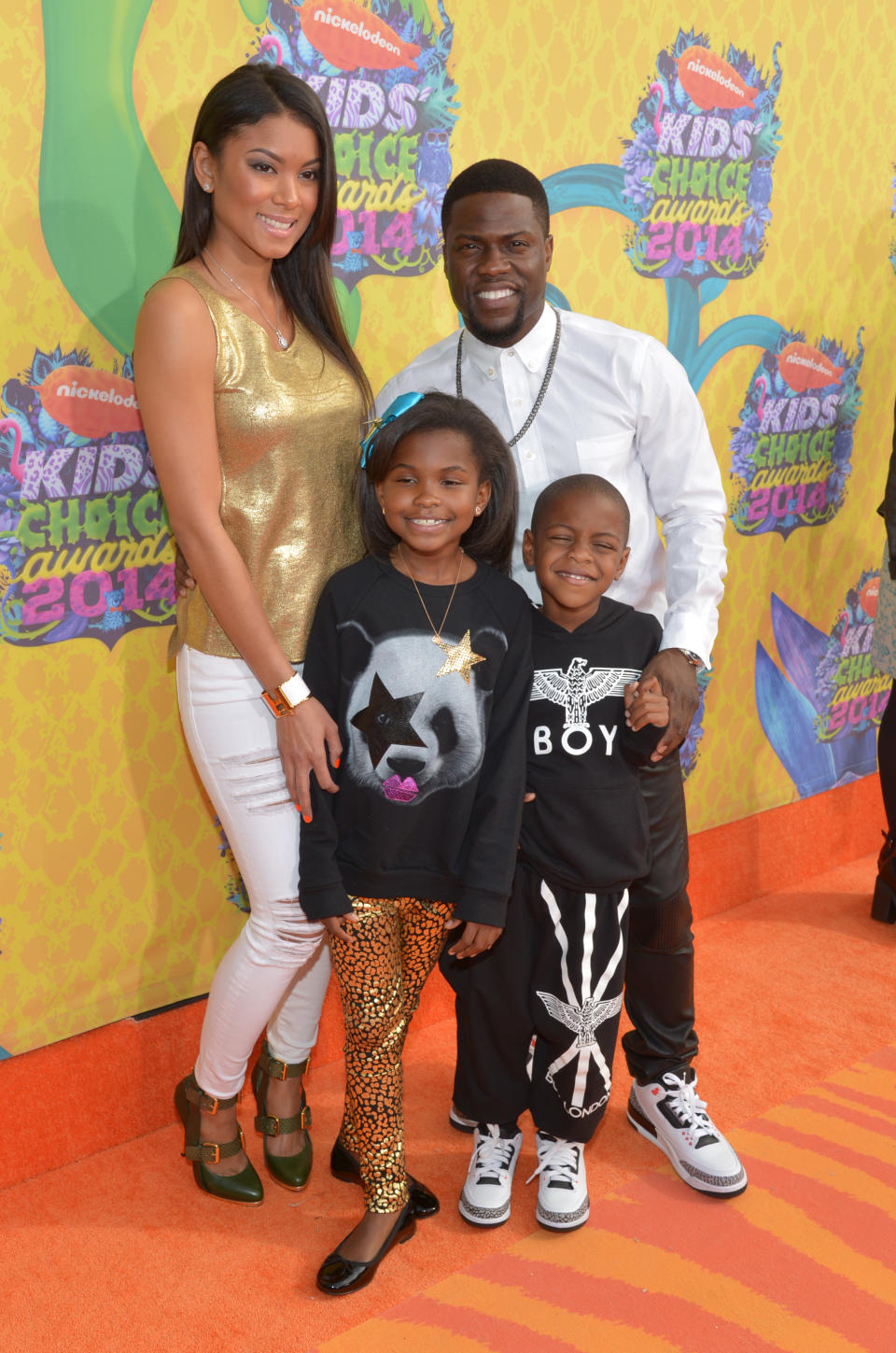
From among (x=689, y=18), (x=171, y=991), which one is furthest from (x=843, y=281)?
(x=171, y=991)

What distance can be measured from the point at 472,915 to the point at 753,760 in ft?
6.11

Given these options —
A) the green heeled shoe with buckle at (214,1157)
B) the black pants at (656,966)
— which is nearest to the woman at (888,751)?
the black pants at (656,966)

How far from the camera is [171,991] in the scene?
242 centimetres

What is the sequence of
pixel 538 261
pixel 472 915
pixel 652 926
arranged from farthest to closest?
pixel 652 926 → pixel 538 261 → pixel 472 915

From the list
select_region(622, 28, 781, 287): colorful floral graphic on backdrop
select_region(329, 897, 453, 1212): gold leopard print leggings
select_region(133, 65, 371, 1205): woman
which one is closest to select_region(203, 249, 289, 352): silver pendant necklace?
select_region(133, 65, 371, 1205): woman

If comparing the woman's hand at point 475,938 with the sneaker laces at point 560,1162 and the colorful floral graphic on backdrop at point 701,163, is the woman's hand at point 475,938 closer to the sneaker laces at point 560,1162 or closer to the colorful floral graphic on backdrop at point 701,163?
the sneaker laces at point 560,1162

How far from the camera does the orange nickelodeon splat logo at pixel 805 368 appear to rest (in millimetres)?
3266

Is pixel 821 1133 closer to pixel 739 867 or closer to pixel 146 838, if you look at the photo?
pixel 739 867

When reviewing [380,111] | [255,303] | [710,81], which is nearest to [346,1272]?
[255,303]

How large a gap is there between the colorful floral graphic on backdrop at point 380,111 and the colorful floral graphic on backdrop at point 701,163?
58cm

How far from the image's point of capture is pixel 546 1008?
6.68 ft

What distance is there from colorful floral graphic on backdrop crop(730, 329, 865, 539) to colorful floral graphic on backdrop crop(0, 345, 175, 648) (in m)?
1.69

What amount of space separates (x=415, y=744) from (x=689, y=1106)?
0.98 m

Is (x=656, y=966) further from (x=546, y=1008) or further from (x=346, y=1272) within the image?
(x=346, y=1272)
